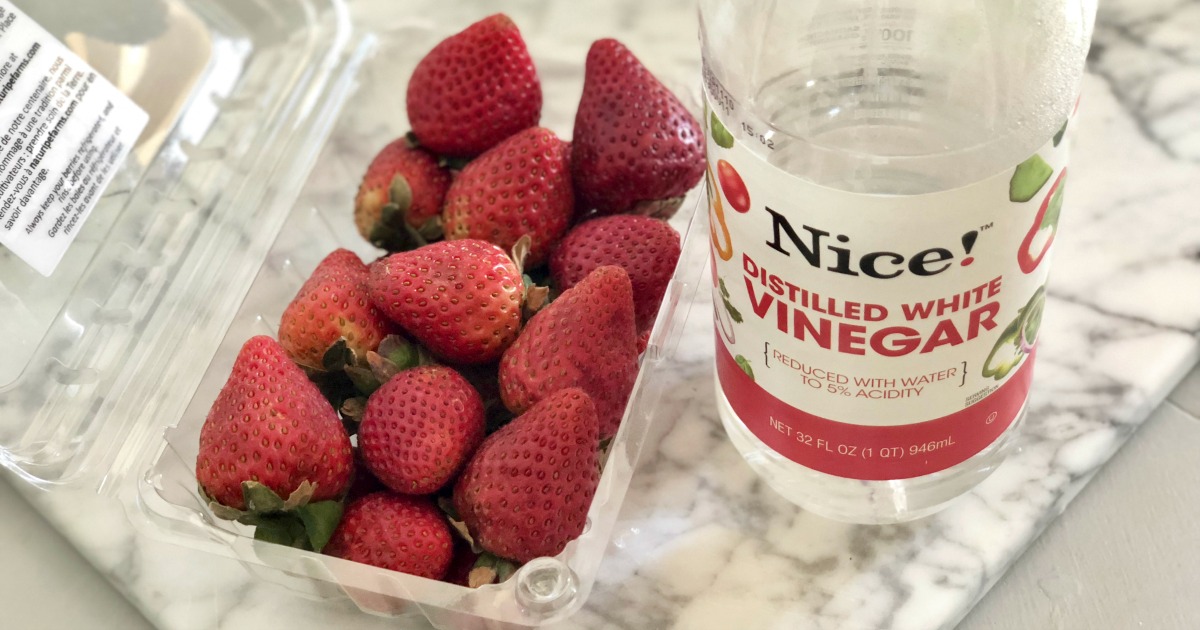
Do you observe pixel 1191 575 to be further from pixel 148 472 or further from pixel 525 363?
pixel 148 472

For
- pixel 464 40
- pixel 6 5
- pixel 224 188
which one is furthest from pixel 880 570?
pixel 6 5

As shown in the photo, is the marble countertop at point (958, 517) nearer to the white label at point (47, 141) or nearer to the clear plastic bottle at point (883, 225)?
the clear plastic bottle at point (883, 225)

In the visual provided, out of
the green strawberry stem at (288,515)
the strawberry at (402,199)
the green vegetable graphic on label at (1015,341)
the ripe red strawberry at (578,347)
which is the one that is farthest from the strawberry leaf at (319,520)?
the green vegetable graphic on label at (1015,341)

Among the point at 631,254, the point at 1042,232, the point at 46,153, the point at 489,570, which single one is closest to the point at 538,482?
the point at 489,570

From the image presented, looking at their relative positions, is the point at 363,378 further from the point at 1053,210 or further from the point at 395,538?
the point at 1053,210

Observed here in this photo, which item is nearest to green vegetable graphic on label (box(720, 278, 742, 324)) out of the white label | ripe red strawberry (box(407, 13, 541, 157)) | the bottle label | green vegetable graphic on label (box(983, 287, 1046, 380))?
the bottle label

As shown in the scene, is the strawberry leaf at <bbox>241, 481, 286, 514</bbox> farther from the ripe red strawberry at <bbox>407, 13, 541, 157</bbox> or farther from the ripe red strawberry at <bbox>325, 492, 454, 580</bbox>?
the ripe red strawberry at <bbox>407, 13, 541, 157</bbox>
